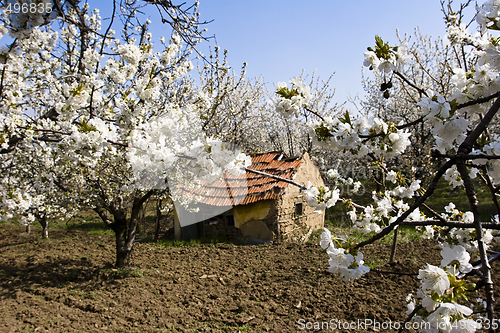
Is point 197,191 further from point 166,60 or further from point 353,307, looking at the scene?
point 353,307

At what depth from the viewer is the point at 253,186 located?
321 inches

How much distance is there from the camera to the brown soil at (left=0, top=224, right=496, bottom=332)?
13.1ft

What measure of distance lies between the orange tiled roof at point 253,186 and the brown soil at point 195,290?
145cm

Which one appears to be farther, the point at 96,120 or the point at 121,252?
the point at 121,252

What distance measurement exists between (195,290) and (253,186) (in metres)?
3.65

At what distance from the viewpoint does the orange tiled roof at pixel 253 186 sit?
25.3 ft

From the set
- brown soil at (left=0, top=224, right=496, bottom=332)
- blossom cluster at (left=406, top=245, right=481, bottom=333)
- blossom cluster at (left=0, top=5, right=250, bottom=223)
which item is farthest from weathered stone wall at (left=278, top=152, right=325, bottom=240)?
blossom cluster at (left=406, top=245, right=481, bottom=333)

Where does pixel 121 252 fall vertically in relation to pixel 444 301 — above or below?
below

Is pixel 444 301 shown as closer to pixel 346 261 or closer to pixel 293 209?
pixel 346 261

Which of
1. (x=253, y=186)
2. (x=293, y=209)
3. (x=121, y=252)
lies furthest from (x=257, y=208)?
(x=121, y=252)

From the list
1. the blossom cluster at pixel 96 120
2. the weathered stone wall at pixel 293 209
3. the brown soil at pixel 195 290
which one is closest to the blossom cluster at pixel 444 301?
the blossom cluster at pixel 96 120

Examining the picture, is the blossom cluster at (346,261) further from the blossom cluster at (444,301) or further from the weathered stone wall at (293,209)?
the weathered stone wall at (293,209)

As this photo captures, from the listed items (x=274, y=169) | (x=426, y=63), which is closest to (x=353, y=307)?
(x=274, y=169)

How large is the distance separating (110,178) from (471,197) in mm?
6327
